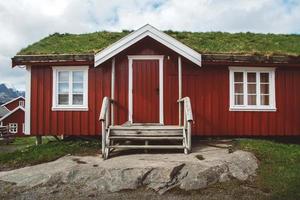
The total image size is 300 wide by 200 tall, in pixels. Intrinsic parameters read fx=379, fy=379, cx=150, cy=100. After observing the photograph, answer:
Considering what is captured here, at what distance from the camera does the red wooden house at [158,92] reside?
14.1m

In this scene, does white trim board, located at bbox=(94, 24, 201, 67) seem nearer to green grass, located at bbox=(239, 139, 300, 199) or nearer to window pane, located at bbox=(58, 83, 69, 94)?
window pane, located at bbox=(58, 83, 69, 94)

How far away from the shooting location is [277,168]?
9.98m

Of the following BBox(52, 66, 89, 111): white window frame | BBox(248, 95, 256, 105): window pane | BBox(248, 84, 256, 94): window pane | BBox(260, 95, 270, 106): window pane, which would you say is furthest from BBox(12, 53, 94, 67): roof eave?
BBox(260, 95, 270, 106): window pane

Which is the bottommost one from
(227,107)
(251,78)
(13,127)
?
(13,127)

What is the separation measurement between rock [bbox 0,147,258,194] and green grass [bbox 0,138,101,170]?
1039 millimetres

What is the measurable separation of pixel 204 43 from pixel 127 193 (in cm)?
933

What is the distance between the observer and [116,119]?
46.4 feet

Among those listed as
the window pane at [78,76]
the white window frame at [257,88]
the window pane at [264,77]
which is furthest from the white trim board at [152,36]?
the window pane at [264,77]

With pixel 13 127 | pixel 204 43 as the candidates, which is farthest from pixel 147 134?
pixel 13 127

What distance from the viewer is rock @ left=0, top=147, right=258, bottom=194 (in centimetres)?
898

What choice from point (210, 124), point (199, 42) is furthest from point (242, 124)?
point (199, 42)

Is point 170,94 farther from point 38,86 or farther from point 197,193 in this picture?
point 197,193

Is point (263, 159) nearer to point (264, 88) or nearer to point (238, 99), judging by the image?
point (238, 99)

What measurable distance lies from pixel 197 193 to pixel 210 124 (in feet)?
19.7
